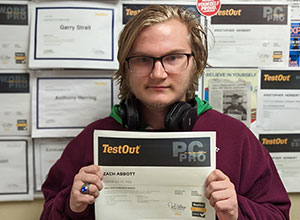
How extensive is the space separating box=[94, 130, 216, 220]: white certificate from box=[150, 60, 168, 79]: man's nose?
0.18 metres

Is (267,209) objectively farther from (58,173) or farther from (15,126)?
(15,126)

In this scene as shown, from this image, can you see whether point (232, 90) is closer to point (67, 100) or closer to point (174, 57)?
point (174, 57)

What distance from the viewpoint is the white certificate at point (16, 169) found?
43.7 inches

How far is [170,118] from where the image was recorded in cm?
84

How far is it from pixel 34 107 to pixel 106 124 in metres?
0.32

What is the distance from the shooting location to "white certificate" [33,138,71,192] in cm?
112

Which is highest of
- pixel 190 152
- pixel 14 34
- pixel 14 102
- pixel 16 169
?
pixel 14 34

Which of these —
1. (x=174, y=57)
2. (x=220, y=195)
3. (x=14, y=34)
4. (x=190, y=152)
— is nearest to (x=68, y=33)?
(x=14, y=34)

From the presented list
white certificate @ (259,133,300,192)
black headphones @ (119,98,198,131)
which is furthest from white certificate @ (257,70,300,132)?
black headphones @ (119,98,198,131)

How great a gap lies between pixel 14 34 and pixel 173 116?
0.72 metres

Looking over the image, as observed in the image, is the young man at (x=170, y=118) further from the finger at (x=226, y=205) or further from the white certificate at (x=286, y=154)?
the white certificate at (x=286, y=154)

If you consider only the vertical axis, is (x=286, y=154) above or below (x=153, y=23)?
below

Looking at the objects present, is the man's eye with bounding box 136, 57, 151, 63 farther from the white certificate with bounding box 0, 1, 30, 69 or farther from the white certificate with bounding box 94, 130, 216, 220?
the white certificate with bounding box 0, 1, 30, 69

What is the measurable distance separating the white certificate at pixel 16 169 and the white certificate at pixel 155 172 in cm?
47
